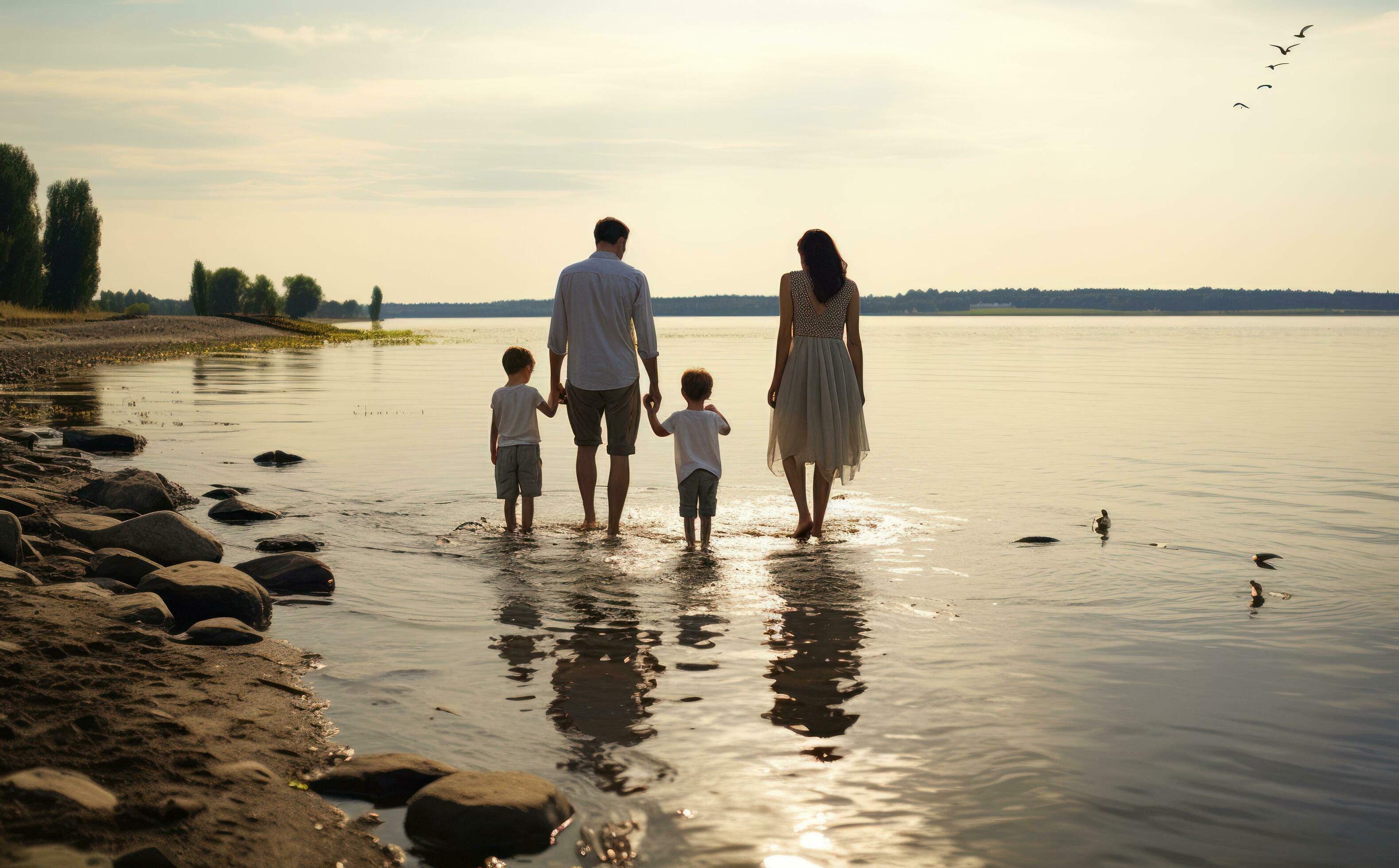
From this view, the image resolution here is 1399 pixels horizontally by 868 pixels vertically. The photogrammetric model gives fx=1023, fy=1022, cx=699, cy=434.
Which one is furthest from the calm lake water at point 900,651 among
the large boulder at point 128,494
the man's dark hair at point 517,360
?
the man's dark hair at point 517,360

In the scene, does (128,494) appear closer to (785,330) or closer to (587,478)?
(587,478)

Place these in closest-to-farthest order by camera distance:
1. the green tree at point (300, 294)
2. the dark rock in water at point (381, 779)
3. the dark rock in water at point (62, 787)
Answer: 1. the dark rock in water at point (62, 787)
2. the dark rock in water at point (381, 779)
3. the green tree at point (300, 294)

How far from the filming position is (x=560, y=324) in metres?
8.61

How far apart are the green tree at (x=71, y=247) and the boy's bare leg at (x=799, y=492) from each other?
6970 centimetres

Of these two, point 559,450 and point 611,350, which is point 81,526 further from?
point 559,450

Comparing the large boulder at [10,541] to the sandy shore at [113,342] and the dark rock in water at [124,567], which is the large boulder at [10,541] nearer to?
the dark rock in water at [124,567]

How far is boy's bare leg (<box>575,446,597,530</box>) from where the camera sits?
28.6 feet

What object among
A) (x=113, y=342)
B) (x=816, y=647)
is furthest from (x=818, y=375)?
(x=113, y=342)

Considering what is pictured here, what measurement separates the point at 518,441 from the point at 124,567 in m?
3.28

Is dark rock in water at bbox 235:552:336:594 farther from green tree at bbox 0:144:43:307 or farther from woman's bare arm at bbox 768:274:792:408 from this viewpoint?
green tree at bbox 0:144:43:307

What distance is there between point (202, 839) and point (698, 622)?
320 cm

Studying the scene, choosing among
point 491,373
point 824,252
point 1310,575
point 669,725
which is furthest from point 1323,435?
point 491,373

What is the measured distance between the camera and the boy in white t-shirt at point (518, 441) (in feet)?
28.3

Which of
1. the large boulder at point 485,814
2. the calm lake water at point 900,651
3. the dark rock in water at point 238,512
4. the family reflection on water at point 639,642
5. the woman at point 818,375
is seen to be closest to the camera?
the large boulder at point 485,814
